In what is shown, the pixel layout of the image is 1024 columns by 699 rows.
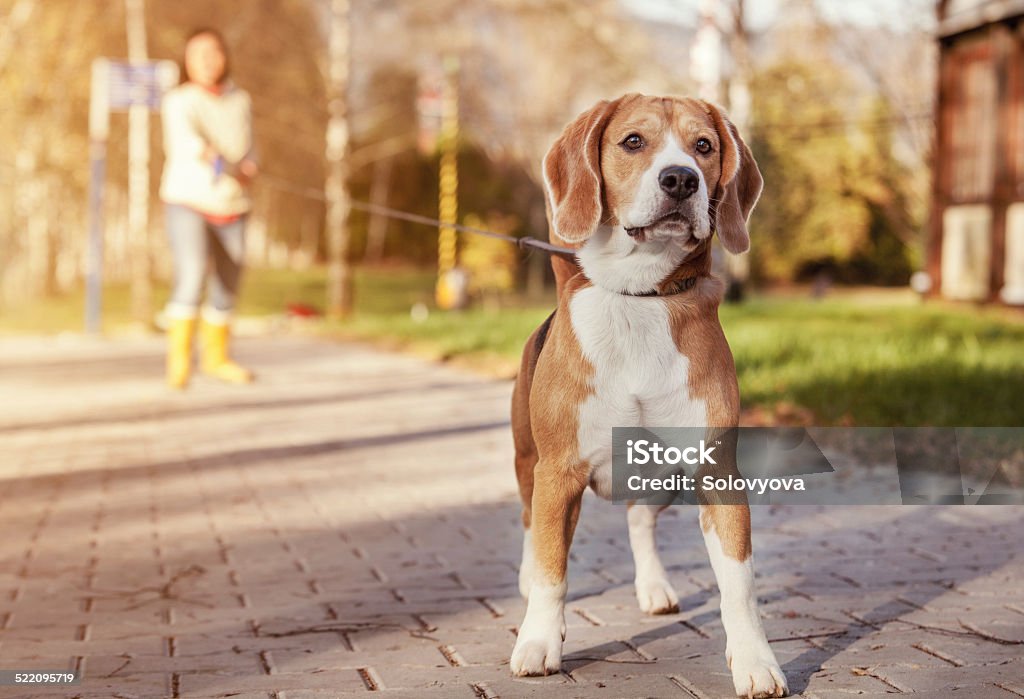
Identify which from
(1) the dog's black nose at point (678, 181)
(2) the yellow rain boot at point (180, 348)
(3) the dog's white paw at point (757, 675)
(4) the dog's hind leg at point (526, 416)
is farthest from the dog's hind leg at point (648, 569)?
(2) the yellow rain boot at point (180, 348)

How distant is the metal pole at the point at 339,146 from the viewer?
81.9 feet

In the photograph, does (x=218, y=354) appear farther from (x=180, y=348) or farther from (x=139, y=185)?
(x=139, y=185)

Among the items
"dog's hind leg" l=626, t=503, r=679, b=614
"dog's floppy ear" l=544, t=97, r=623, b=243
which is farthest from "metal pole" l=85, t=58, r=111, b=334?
"dog's floppy ear" l=544, t=97, r=623, b=243

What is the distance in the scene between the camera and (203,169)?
9586 mm

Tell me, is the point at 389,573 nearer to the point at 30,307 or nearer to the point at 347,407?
the point at 347,407

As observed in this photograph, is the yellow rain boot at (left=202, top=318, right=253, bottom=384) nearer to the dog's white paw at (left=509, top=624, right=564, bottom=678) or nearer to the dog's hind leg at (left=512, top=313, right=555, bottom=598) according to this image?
the dog's hind leg at (left=512, top=313, right=555, bottom=598)

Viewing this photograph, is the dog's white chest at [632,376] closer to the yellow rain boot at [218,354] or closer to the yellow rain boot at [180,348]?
the yellow rain boot at [180,348]

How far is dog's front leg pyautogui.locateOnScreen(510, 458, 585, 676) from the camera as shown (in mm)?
3293

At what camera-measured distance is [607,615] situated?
3996mm

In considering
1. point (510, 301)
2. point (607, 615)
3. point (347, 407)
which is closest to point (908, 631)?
point (607, 615)

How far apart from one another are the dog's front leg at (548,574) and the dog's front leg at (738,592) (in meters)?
0.38

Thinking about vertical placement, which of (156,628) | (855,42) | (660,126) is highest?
(855,42)

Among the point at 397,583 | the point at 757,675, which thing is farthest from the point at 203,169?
the point at 757,675

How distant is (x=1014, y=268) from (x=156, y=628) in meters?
22.0
